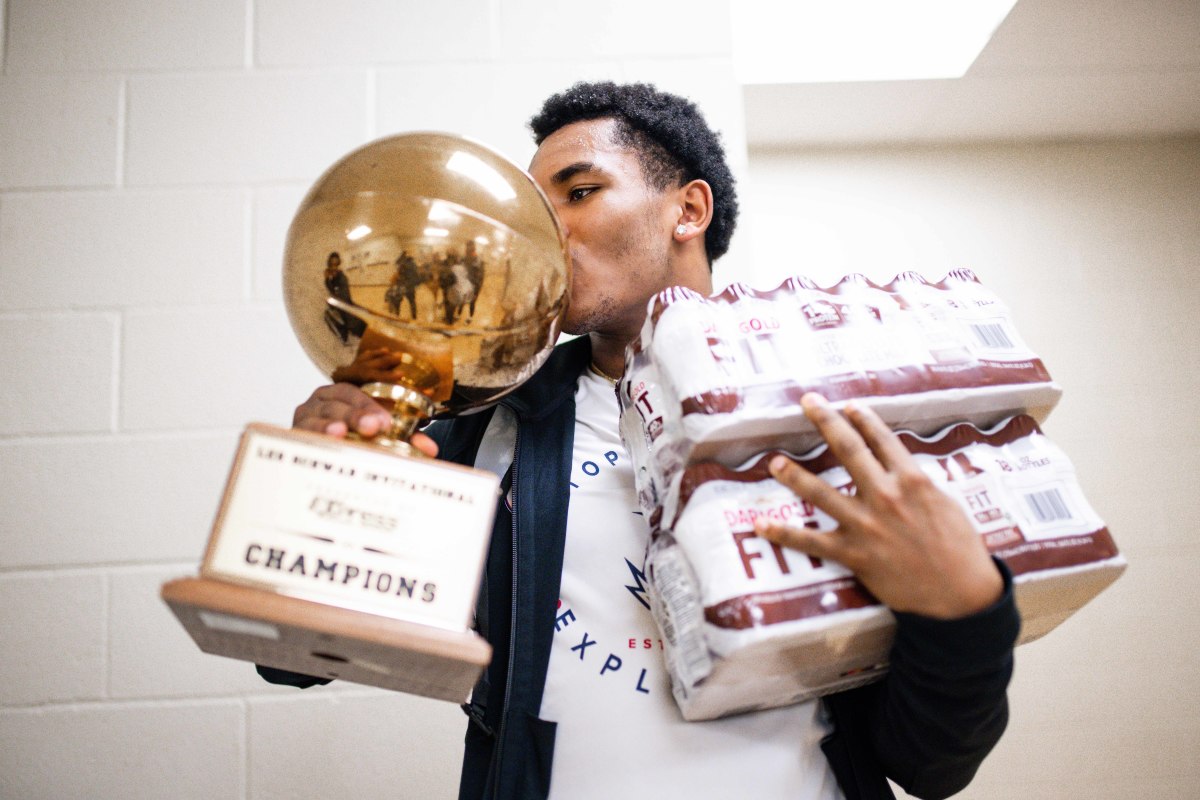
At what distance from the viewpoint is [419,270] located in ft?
1.67

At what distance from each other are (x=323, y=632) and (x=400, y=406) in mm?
178

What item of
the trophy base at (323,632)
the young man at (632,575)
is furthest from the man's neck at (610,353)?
the trophy base at (323,632)

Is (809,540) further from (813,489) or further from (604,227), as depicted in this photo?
(604,227)

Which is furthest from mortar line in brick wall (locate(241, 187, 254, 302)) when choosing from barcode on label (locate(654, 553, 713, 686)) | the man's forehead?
barcode on label (locate(654, 553, 713, 686))

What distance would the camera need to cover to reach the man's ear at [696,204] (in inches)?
40.2

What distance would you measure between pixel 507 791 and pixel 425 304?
46 cm

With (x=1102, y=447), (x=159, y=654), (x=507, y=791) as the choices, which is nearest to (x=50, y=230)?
(x=159, y=654)

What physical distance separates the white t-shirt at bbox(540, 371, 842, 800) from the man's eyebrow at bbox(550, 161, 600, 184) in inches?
15.4

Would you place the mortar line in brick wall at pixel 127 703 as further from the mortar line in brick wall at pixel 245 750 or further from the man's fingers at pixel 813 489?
the man's fingers at pixel 813 489

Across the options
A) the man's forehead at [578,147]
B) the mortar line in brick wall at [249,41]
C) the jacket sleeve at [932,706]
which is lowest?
the jacket sleeve at [932,706]

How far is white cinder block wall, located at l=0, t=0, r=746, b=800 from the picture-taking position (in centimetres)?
105

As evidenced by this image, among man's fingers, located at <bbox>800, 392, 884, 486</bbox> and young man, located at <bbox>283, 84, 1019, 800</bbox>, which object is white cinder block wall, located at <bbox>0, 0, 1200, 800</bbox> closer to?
young man, located at <bbox>283, 84, 1019, 800</bbox>

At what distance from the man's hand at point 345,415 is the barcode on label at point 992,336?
448mm

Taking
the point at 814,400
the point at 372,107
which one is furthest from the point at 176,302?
the point at 814,400
